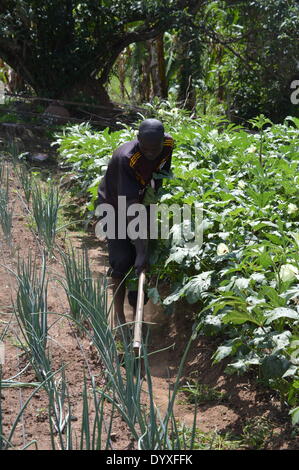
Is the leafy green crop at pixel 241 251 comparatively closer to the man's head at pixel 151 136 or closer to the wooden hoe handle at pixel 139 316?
the wooden hoe handle at pixel 139 316

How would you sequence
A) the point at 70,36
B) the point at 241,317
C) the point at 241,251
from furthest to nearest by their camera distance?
the point at 70,36, the point at 241,251, the point at 241,317

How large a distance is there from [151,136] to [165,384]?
130 centimetres

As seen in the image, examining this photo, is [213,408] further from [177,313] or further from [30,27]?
[30,27]

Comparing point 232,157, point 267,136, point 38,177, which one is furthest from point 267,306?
point 38,177

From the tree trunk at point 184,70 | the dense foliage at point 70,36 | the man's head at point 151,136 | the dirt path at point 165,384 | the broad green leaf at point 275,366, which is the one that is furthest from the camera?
the tree trunk at point 184,70

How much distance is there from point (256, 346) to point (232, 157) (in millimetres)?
2019

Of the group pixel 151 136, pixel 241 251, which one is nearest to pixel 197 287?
pixel 241 251

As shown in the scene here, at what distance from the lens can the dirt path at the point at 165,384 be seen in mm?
2736

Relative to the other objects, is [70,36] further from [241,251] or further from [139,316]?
[241,251]

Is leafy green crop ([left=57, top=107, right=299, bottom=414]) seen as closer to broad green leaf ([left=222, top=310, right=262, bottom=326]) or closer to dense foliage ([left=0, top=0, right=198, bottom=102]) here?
broad green leaf ([left=222, top=310, right=262, bottom=326])

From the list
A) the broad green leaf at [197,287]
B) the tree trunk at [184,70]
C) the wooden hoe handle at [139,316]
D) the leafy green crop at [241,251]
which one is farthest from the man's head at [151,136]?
the tree trunk at [184,70]

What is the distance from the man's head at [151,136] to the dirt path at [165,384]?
0.88m

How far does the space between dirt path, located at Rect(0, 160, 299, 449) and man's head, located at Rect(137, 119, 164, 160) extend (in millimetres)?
876

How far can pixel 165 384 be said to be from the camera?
11.3 ft
